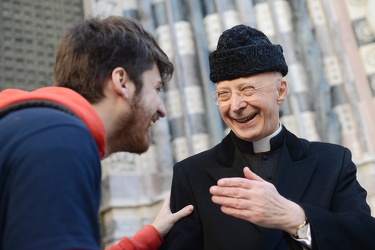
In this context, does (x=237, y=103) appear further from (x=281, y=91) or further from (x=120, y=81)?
(x=120, y=81)

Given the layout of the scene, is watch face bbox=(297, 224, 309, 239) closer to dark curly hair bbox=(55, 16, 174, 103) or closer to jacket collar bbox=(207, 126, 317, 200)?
jacket collar bbox=(207, 126, 317, 200)

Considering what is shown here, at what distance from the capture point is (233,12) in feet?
18.0

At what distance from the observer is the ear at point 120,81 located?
3.35ft

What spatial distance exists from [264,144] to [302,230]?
1.37 feet

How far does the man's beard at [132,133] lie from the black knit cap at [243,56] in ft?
1.66

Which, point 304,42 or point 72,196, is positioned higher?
point 304,42

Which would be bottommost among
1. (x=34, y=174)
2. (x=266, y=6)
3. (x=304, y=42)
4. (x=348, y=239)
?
(x=348, y=239)

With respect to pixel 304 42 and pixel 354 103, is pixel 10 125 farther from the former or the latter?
pixel 304 42

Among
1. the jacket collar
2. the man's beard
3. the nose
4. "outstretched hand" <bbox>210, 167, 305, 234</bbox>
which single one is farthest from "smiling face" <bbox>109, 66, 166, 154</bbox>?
the jacket collar

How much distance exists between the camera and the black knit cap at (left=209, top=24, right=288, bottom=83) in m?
1.54

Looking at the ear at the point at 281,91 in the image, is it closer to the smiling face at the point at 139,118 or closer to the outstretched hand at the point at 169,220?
the outstretched hand at the point at 169,220

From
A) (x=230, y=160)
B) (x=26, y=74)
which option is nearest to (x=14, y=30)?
(x=26, y=74)

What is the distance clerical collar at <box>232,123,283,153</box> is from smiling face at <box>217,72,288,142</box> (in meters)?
0.05

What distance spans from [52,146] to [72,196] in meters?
0.08
